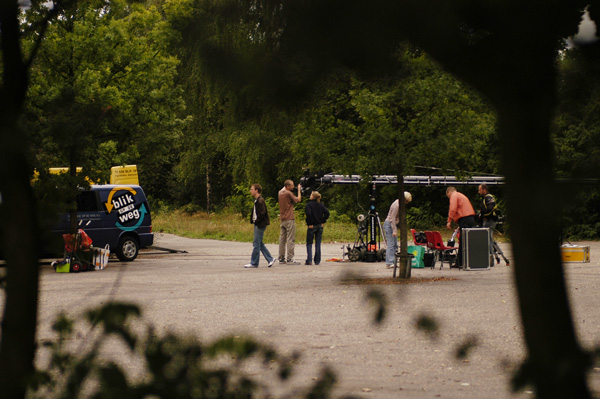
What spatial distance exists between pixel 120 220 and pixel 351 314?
12.3 metres

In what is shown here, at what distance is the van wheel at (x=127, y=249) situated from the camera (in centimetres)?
2195

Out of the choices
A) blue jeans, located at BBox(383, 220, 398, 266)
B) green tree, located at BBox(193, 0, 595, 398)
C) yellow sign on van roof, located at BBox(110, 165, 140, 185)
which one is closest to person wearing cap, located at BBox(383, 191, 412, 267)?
blue jeans, located at BBox(383, 220, 398, 266)

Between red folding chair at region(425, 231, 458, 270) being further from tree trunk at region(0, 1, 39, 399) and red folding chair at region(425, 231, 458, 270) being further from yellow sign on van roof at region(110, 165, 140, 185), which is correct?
tree trunk at region(0, 1, 39, 399)

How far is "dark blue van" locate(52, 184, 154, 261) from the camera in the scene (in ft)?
70.0

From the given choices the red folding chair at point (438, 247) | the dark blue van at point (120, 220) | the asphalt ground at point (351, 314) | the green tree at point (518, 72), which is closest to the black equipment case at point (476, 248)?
the asphalt ground at point (351, 314)

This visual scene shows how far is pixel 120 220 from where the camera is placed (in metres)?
21.8

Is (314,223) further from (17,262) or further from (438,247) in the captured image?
(17,262)

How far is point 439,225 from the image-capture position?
163 ft

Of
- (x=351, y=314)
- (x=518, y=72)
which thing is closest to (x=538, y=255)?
(x=518, y=72)

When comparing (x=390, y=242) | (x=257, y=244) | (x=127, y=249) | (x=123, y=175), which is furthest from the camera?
(x=123, y=175)

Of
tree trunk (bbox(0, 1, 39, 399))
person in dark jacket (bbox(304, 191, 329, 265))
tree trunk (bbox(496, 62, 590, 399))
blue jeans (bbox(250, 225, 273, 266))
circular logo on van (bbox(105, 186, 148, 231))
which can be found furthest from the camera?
circular logo on van (bbox(105, 186, 148, 231))

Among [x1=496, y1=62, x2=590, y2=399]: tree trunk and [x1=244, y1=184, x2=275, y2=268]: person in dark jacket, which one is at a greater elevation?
[x1=244, y1=184, x2=275, y2=268]: person in dark jacket

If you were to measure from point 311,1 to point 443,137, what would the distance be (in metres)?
12.9

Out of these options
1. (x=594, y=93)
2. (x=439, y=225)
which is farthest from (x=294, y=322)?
(x=439, y=225)
